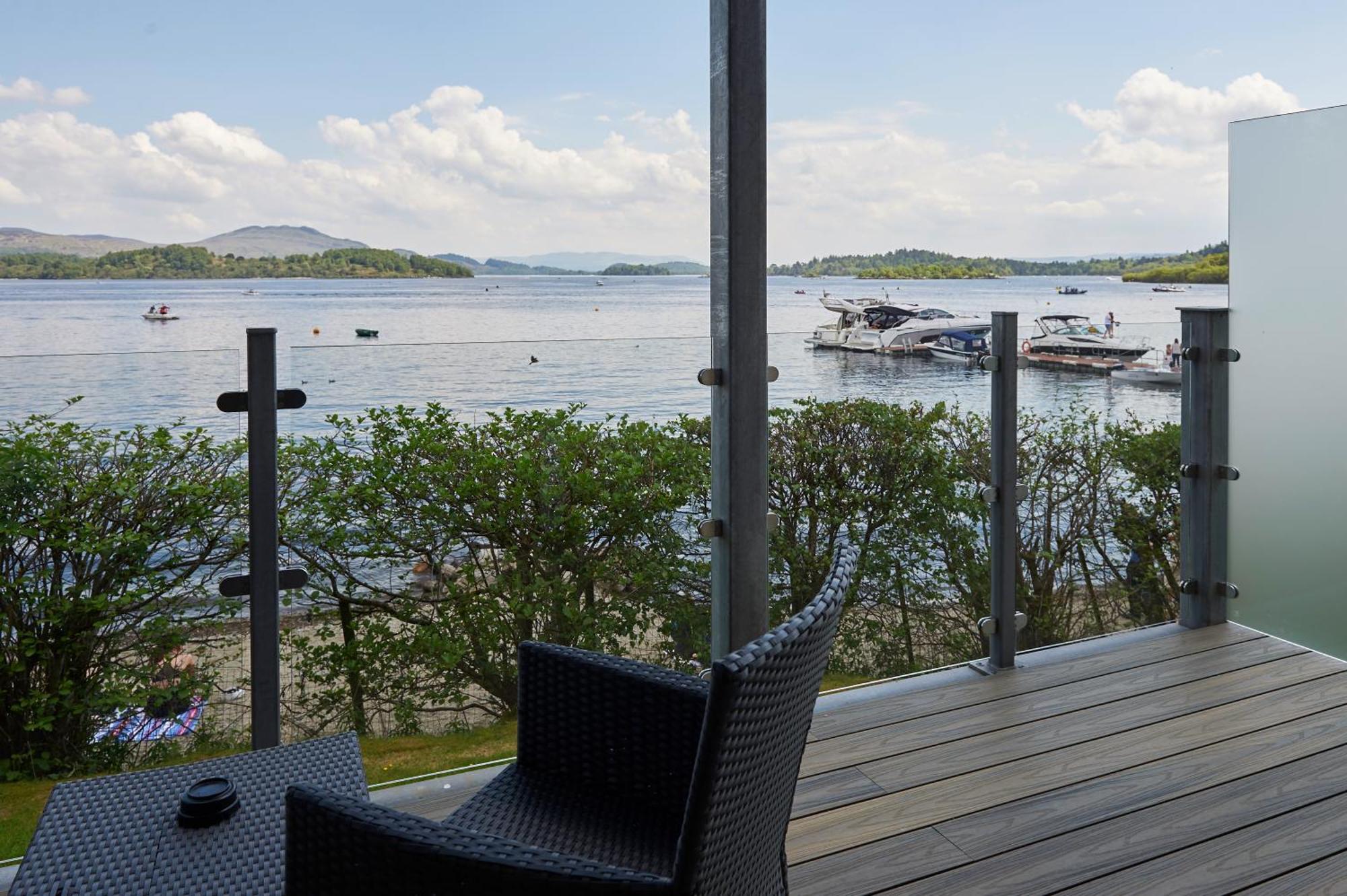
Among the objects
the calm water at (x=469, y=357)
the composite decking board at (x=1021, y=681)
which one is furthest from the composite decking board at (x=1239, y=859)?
the calm water at (x=469, y=357)

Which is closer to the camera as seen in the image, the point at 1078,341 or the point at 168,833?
the point at 168,833

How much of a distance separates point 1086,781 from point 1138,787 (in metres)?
0.12

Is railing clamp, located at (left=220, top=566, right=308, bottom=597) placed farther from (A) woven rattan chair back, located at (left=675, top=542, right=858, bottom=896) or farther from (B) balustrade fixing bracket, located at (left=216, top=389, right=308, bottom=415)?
(A) woven rattan chair back, located at (left=675, top=542, right=858, bottom=896)

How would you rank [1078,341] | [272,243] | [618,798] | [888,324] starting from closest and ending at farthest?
[618,798], [888,324], [1078,341], [272,243]

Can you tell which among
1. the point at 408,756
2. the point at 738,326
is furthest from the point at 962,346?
the point at 408,756

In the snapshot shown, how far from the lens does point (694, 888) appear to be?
1162mm

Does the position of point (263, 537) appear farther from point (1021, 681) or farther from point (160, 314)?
point (1021, 681)

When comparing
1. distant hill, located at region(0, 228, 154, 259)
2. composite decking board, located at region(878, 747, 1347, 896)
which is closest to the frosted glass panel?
composite decking board, located at region(878, 747, 1347, 896)

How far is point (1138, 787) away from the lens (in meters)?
2.59

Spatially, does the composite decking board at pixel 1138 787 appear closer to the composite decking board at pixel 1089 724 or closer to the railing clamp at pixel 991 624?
the composite decking board at pixel 1089 724

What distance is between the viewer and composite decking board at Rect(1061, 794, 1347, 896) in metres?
2.14

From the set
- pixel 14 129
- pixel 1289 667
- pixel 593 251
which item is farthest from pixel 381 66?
pixel 1289 667

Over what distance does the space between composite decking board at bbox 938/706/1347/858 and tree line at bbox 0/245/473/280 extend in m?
4.20

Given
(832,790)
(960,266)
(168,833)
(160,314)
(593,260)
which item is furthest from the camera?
(593,260)
